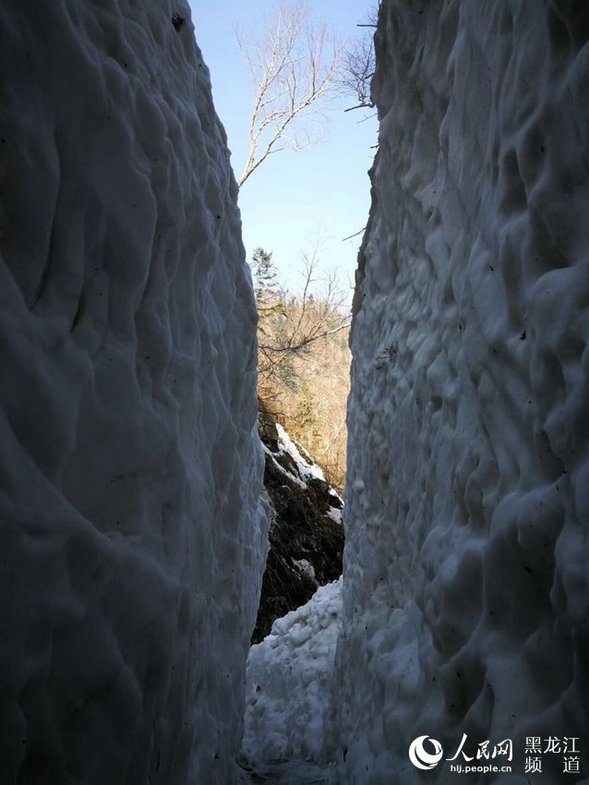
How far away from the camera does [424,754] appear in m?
2.08

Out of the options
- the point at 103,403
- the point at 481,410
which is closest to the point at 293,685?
the point at 481,410

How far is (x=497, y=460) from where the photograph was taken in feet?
5.94

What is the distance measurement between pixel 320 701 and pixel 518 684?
3.37 meters

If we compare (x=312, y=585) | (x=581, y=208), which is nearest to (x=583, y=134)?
(x=581, y=208)

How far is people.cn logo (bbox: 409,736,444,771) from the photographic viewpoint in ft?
6.50

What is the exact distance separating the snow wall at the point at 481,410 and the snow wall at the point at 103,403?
37.5 inches

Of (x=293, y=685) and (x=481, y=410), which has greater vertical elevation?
(x=481, y=410)

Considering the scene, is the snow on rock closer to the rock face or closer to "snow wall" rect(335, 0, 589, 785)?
"snow wall" rect(335, 0, 589, 785)

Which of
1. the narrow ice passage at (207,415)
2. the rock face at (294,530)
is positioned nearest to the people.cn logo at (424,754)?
the narrow ice passage at (207,415)

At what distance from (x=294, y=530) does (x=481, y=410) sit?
25.3ft

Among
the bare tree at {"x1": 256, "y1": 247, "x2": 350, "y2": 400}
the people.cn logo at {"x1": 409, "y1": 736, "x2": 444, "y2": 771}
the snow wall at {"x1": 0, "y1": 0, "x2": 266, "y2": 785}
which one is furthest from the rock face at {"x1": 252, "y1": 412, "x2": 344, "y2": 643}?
the people.cn logo at {"x1": 409, "y1": 736, "x2": 444, "y2": 771}

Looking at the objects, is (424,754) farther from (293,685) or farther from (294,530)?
(294,530)

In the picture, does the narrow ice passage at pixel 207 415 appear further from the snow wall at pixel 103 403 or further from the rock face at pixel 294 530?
the rock face at pixel 294 530

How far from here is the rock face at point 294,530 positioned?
8.65 meters
